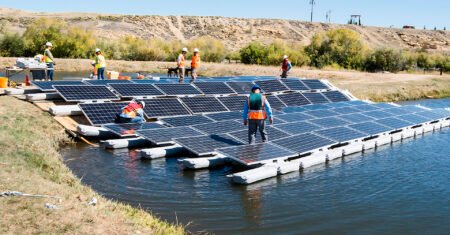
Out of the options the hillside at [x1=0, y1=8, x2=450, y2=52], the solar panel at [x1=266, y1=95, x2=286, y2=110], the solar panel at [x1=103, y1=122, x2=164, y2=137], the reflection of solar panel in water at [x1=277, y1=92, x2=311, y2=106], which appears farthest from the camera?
the hillside at [x1=0, y1=8, x2=450, y2=52]

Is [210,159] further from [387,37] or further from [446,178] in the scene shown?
[387,37]

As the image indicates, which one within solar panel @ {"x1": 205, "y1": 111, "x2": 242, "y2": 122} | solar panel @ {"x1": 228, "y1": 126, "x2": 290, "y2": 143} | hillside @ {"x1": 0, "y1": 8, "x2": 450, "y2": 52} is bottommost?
solar panel @ {"x1": 228, "y1": 126, "x2": 290, "y2": 143}

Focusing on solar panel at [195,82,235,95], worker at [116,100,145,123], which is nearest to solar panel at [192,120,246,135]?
worker at [116,100,145,123]

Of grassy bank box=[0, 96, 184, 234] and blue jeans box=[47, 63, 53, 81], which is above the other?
blue jeans box=[47, 63, 53, 81]

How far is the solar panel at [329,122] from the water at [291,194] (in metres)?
2.73

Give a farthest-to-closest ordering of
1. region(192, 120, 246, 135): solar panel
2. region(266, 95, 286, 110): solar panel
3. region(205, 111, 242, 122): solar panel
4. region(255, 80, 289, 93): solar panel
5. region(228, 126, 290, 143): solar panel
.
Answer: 1. region(255, 80, 289, 93): solar panel
2. region(266, 95, 286, 110): solar panel
3. region(205, 111, 242, 122): solar panel
4. region(192, 120, 246, 135): solar panel
5. region(228, 126, 290, 143): solar panel

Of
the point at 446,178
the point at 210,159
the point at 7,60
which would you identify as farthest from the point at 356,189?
the point at 7,60

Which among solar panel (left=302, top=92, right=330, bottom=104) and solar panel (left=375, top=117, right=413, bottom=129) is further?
solar panel (left=302, top=92, right=330, bottom=104)

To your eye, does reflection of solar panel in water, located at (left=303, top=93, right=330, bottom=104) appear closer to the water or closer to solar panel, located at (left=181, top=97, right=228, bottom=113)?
solar panel, located at (left=181, top=97, right=228, bottom=113)

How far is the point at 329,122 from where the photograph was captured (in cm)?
1995

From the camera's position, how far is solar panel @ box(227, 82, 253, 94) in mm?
25269

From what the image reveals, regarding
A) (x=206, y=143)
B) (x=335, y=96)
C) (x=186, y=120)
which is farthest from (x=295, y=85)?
(x=206, y=143)

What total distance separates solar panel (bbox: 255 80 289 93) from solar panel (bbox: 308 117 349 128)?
5732 mm

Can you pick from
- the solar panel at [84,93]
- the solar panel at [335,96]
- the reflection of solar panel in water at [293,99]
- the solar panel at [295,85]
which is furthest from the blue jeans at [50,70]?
the solar panel at [335,96]
